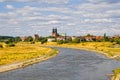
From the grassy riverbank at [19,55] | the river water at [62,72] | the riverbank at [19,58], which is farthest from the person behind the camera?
the grassy riverbank at [19,55]

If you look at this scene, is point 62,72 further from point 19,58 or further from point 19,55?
point 19,55

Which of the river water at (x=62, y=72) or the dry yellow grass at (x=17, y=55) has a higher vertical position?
the dry yellow grass at (x=17, y=55)

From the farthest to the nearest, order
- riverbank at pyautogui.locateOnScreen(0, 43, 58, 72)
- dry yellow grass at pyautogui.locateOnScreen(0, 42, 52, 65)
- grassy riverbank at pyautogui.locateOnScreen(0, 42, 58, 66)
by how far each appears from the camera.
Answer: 1. dry yellow grass at pyautogui.locateOnScreen(0, 42, 52, 65)
2. grassy riverbank at pyautogui.locateOnScreen(0, 42, 58, 66)
3. riverbank at pyautogui.locateOnScreen(0, 43, 58, 72)

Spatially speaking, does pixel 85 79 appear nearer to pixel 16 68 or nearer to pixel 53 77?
pixel 53 77

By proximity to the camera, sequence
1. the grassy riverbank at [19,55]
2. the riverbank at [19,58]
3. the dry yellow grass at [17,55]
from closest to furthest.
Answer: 1. the riverbank at [19,58]
2. the grassy riverbank at [19,55]
3. the dry yellow grass at [17,55]

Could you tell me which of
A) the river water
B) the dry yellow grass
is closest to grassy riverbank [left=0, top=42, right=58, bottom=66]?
the dry yellow grass

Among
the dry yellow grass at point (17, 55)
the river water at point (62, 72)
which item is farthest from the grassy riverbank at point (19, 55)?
the river water at point (62, 72)

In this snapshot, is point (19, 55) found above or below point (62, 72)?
above

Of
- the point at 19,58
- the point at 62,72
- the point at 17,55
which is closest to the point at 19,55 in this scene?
the point at 17,55

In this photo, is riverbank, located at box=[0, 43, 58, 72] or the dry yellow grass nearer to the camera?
riverbank, located at box=[0, 43, 58, 72]

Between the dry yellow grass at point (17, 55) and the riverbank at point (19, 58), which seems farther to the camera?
the dry yellow grass at point (17, 55)

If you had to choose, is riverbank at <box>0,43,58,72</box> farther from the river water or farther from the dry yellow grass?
the river water

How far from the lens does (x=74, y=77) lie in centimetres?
5538

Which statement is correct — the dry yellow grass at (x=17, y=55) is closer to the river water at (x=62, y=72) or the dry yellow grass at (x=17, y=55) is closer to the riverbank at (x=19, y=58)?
the riverbank at (x=19, y=58)
